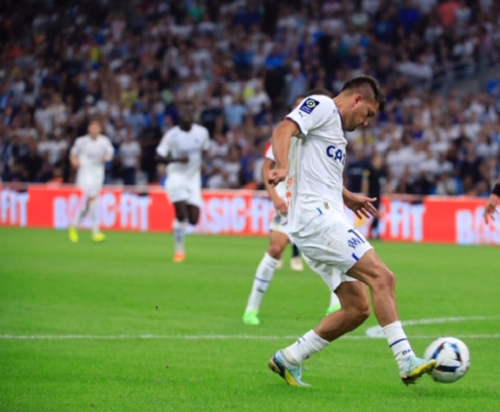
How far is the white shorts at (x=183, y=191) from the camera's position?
2016 cm

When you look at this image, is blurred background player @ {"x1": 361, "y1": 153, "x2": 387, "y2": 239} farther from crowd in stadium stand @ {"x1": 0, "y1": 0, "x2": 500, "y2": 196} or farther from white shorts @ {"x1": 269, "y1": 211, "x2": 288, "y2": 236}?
white shorts @ {"x1": 269, "y1": 211, "x2": 288, "y2": 236}

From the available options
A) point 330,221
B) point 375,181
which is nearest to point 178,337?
point 330,221

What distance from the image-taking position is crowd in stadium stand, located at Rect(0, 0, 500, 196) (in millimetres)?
29672

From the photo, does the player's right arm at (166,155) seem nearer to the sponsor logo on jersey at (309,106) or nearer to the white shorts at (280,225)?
the white shorts at (280,225)

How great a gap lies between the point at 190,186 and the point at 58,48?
14174mm

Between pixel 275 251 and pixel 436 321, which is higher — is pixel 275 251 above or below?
above

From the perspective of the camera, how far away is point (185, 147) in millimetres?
Result: 20188

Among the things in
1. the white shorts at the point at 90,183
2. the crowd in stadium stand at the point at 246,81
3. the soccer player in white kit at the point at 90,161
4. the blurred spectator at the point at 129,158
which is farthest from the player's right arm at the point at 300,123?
the blurred spectator at the point at 129,158

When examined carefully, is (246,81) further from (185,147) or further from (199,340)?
(199,340)

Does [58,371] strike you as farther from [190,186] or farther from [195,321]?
[190,186]

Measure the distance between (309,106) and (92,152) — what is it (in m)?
19.3

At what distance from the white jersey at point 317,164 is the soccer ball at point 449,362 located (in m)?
1.20

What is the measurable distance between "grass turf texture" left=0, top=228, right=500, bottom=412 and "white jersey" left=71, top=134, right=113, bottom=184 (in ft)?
17.5

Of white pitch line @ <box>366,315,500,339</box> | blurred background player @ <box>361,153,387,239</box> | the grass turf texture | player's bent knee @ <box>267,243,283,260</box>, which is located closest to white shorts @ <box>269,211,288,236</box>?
player's bent knee @ <box>267,243,283,260</box>
